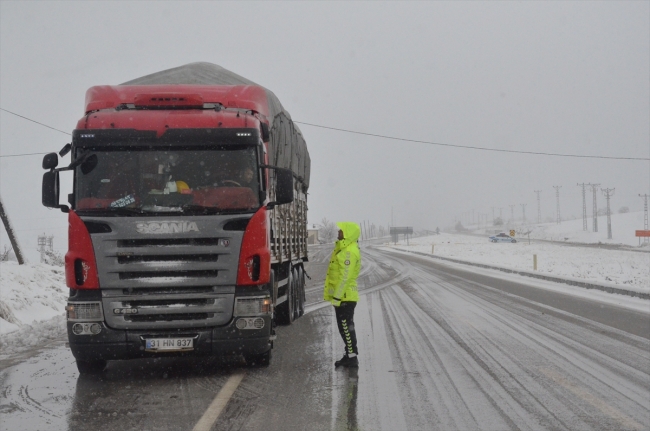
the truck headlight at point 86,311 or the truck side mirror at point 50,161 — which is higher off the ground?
the truck side mirror at point 50,161

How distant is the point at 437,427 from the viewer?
5.16 m

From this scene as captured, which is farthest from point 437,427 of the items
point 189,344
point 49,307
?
point 49,307

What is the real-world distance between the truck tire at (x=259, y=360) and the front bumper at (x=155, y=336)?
0.46 metres

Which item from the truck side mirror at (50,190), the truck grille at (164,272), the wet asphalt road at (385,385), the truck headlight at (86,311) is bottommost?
Answer: the wet asphalt road at (385,385)

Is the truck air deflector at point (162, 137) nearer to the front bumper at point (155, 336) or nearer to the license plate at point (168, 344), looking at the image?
the front bumper at point (155, 336)

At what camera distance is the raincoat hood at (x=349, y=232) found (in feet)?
26.3

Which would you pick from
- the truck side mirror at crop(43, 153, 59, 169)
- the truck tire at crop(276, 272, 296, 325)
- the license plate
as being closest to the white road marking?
the license plate

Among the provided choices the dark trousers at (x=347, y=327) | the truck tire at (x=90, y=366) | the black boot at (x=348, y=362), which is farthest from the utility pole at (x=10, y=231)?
the black boot at (x=348, y=362)

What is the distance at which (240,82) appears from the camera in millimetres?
11297

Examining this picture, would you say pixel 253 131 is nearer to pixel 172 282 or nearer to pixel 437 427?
pixel 172 282

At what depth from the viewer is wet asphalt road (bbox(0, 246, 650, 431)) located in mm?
5395

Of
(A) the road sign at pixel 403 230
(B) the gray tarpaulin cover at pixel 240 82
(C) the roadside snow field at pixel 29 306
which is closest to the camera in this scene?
(B) the gray tarpaulin cover at pixel 240 82

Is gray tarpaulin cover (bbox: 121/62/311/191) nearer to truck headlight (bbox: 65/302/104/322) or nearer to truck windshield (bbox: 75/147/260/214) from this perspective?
truck windshield (bbox: 75/147/260/214)

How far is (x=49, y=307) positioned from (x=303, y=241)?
5.94 metres
